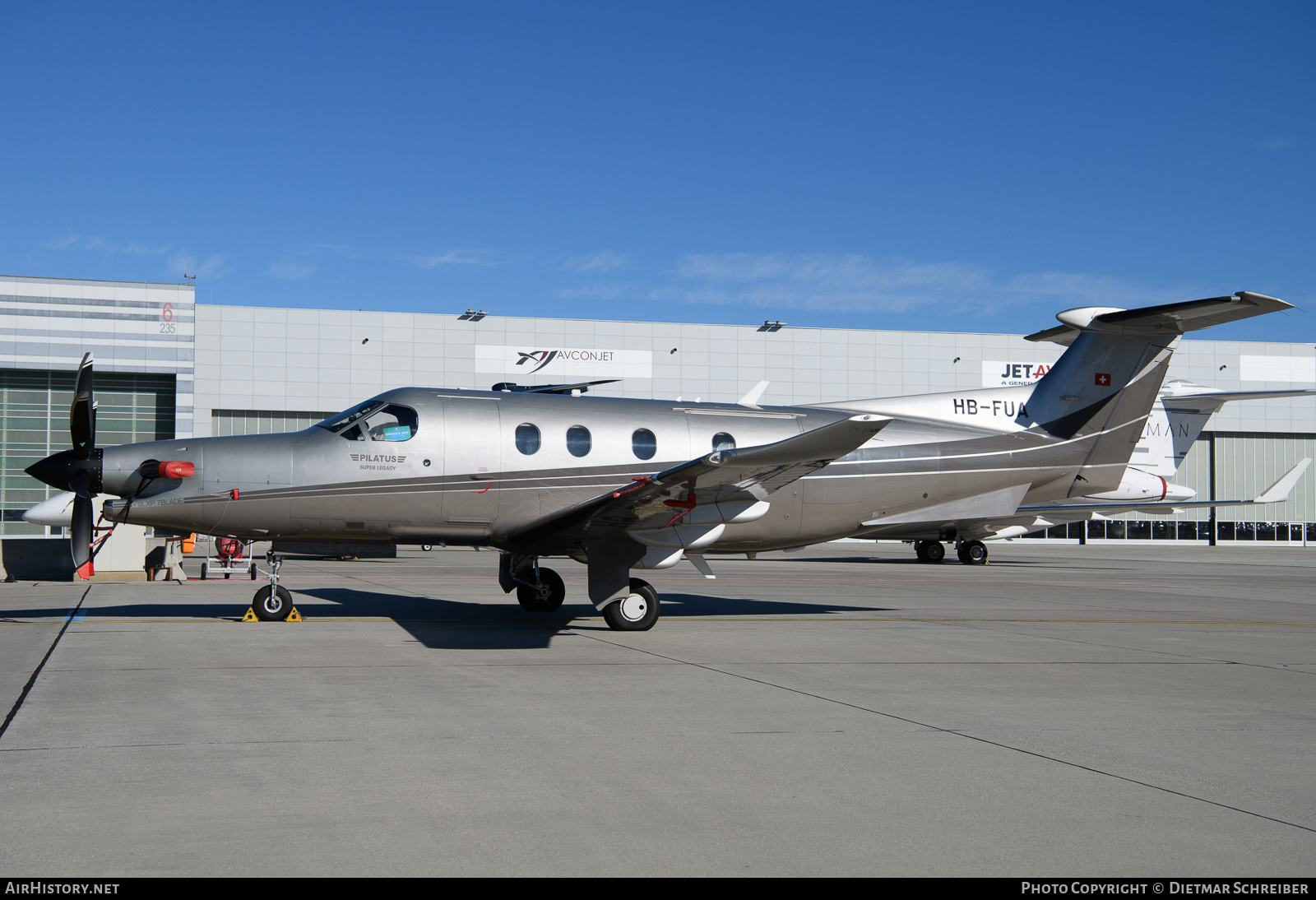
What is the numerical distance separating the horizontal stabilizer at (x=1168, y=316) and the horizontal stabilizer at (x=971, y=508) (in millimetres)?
2794

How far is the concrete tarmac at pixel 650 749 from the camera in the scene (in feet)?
14.1

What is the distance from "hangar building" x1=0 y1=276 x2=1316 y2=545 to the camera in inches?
2058

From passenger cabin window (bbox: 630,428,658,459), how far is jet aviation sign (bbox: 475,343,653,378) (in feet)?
153

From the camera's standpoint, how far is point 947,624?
572 inches

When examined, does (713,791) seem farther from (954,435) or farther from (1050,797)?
(954,435)

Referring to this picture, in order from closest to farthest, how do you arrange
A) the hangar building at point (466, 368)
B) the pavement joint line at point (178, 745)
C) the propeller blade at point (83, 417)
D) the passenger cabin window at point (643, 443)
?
1. the pavement joint line at point (178, 745)
2. the propeller blade at point (83, 417)
3. the passenger cabin window at point (643, 443)
4. the hangar building at point (466, 368)

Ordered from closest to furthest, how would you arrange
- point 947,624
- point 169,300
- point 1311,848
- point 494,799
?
point 1311,848
point 494,799
point 947,624
point 169,300

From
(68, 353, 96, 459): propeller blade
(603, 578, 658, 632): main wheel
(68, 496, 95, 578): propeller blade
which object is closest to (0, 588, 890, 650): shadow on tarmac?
(603, 578, 658, 632): main wheel

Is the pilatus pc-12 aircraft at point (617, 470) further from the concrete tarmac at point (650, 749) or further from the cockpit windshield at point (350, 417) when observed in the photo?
the concrete tarmac at point (650, 749)

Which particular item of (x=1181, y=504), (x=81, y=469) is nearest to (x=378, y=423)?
(x=81, y=469)

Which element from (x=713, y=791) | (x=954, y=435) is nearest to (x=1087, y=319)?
(x=954, y=435)

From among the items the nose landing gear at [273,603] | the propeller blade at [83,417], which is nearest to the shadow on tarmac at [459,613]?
the nose landing gear at [273,603]

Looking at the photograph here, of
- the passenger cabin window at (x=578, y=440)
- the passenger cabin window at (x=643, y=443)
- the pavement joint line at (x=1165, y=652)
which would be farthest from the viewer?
the passenger cabin window at (x=643, y=443)

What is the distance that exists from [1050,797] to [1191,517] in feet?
227
